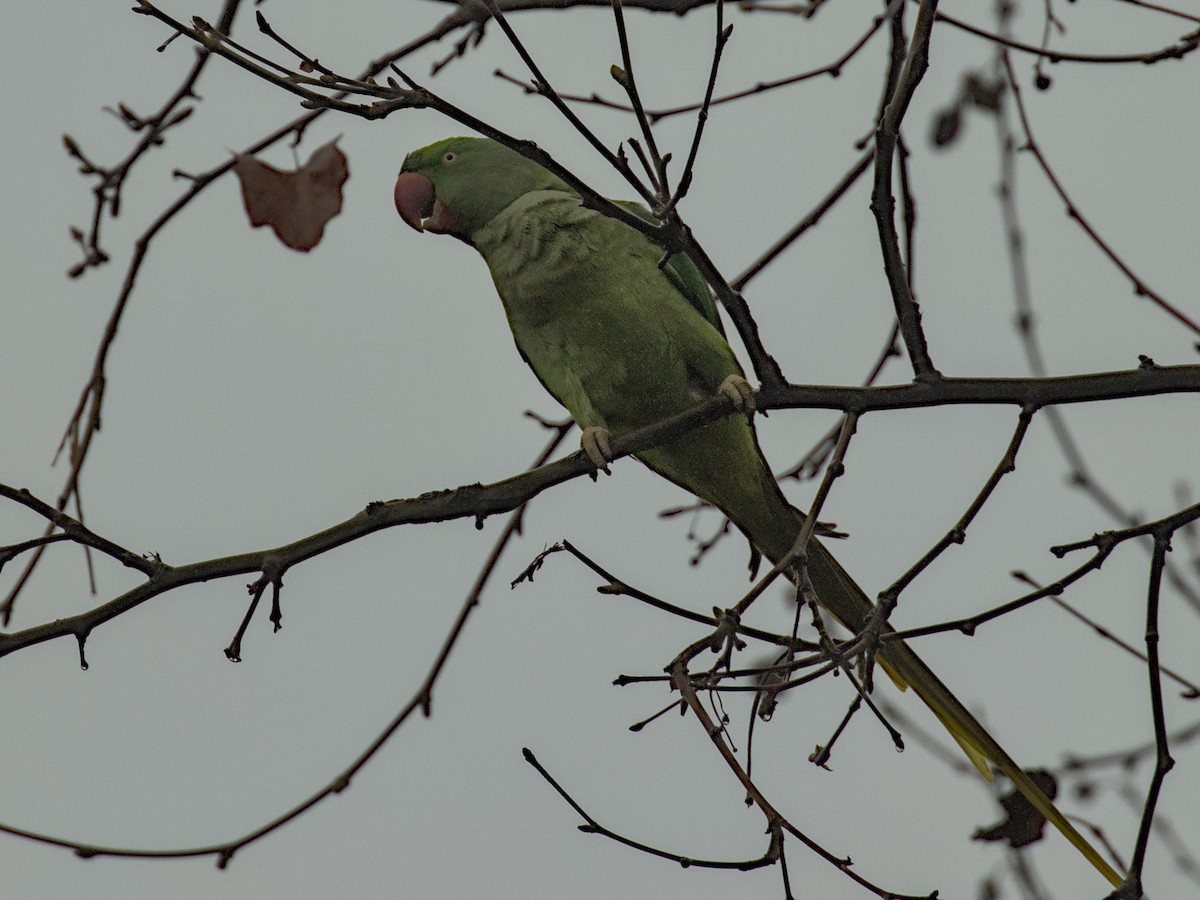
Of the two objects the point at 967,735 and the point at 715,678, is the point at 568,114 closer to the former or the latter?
the point at 715,678

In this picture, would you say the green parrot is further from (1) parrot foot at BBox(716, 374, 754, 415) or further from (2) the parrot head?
(1) parrot foot at BBox(716, 374, 754, 415)

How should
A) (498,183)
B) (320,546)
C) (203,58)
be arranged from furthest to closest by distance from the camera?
(498,183)
(203,58)
(320,546)

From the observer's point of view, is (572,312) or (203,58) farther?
(572,312)

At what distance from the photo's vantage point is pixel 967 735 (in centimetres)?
265

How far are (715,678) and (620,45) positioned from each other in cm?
94

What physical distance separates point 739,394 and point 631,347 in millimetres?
610

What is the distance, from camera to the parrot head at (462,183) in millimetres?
3506

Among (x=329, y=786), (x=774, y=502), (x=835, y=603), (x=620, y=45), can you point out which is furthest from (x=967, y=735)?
(x=620, y=45)

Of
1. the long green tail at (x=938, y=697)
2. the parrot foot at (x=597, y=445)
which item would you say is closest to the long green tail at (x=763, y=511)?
the long green tail at (x=938, y=697)

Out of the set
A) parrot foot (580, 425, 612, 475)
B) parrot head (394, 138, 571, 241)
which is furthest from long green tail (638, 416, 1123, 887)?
parrot head (394, 138, 571, 241)

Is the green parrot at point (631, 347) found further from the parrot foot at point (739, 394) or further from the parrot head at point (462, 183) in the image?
the parrot foot at point (739, 394)

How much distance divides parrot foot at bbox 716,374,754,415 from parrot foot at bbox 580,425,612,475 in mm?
302

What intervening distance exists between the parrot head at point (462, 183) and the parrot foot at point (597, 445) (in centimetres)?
79

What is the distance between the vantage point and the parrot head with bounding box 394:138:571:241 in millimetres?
3506
